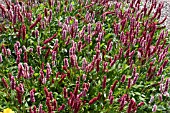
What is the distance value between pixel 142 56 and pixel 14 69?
1.79 meters

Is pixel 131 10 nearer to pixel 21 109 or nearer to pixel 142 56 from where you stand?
pixel 142 56

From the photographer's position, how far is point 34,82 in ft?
14.2

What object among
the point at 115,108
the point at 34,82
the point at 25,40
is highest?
A: the point at 25,40

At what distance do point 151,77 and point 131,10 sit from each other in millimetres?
2051

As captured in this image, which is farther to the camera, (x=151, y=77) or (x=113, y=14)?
(x=113, y=14)

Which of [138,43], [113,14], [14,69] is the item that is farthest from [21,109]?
[113,14]

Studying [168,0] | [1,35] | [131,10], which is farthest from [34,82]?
[168,0]

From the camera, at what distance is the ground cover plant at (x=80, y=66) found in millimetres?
3961

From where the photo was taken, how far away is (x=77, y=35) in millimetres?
5238

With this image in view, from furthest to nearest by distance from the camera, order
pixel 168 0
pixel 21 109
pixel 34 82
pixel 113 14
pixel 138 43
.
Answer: pixel 168 0
pixel 113 14
pixel 138 43
pixel 34 82
pixel 21 109

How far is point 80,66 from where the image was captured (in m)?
4.77

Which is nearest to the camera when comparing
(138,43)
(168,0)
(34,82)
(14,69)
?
(34,82)

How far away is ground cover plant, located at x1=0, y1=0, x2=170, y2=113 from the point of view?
13.0 ft

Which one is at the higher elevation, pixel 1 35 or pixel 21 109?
pixel 1 35
